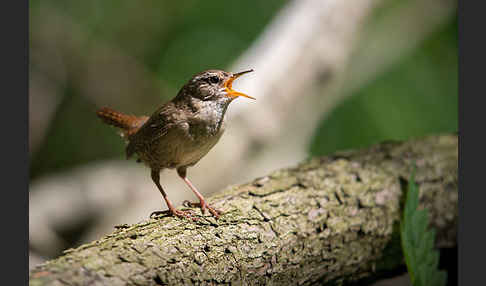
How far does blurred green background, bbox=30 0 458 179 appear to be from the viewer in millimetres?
5375

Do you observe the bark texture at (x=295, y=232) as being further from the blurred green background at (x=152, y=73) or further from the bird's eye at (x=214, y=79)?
the blurred green background at (x=152, y=73)

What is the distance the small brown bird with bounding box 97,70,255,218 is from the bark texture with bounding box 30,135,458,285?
0.29 meters

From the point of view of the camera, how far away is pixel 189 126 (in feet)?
8.69

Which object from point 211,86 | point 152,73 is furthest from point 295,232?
point 152,73

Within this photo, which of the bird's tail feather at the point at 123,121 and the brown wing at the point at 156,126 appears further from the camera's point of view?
the bird's tail feather at the point at 123,121

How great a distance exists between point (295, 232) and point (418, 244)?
0.82m

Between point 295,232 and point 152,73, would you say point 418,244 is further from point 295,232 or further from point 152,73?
point 152,73

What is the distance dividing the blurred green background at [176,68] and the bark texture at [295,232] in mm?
2185

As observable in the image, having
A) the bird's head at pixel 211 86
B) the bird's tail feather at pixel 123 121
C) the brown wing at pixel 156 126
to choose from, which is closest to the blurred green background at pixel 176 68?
the bird's tail feather at pixel 123 121

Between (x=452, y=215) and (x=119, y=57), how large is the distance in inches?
175

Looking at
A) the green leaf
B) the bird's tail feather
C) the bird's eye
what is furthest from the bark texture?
the bird's tail feather

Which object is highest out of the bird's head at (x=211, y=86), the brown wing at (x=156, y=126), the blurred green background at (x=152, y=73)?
the blurred green background at (x=152, y=73)

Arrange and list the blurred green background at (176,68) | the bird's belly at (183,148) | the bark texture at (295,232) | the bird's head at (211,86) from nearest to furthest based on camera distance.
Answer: the bark texture at (295,232), the bird's belly at (183,148), the bird's head at (211,86), the blurred green background at (176,68)

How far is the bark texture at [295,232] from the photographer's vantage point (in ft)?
6.40
